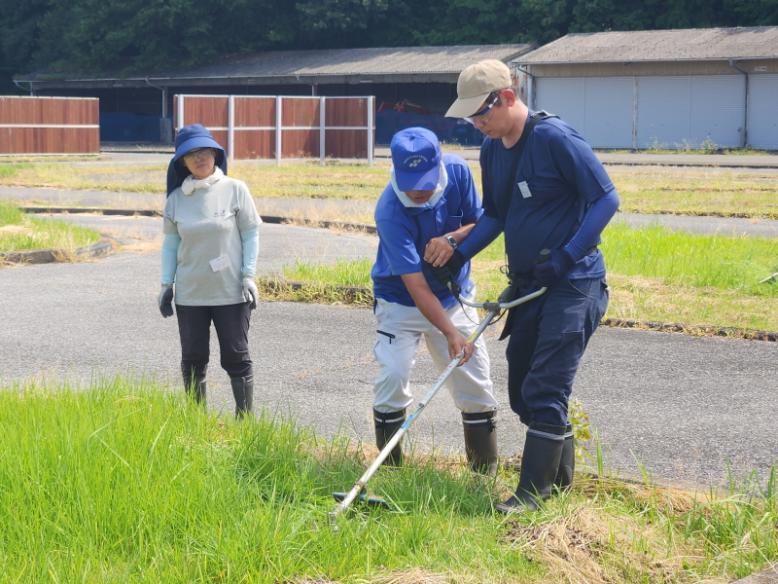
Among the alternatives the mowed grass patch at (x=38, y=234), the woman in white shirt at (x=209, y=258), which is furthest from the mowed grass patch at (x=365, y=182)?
the woman in white shirt at (x=209, y=258)

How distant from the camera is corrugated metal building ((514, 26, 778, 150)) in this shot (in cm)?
4162

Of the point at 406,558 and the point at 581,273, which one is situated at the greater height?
the point at 581,273

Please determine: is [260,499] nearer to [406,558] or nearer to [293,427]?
[406,558]

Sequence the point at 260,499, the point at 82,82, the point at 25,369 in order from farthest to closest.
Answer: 1. the point at 82,82
2. the point at 25,369
3. the point at 260,499

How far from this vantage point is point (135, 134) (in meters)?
56.8

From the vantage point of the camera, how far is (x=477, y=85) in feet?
15.5

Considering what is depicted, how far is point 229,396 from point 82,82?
2054 inches

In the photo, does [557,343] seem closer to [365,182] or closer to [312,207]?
[312,207]

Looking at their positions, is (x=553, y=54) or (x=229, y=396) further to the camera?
(x=553, y=54)

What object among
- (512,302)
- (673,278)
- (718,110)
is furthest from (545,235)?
(718,110)

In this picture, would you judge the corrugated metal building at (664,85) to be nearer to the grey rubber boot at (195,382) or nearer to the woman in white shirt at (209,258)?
the woman in white shirt at (209,258)

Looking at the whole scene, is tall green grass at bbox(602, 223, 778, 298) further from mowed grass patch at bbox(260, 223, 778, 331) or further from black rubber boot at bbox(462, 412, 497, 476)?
black rubber boot at bbox(462, 412, 497, 476)

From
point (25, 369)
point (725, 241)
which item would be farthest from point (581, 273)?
point (725, 241)

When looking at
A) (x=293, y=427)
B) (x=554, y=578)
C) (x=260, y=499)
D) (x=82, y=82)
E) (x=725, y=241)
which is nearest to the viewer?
(x=554, y=578)
